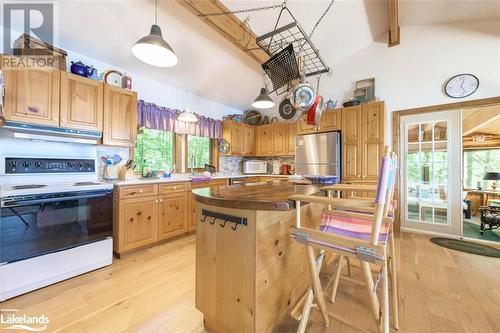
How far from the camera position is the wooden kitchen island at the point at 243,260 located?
1115mm

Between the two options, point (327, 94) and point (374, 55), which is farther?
point (327, 94)

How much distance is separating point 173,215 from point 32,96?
1910 mm

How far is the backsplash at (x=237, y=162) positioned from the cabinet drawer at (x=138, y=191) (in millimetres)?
1976

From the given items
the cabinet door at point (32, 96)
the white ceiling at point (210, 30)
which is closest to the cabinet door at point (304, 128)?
the white ceiling at point (210, 30)

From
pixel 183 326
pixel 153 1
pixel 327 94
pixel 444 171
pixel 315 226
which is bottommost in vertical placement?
pixel 183 326

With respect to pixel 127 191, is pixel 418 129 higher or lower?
higher

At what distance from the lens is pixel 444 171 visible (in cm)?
331

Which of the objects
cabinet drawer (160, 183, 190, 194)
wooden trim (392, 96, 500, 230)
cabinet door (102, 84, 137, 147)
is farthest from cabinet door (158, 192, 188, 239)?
wooden trim (392, 96, 500, 230)

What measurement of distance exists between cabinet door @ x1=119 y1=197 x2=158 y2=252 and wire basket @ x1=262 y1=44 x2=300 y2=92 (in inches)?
80.7

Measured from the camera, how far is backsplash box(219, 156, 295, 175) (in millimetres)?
4648

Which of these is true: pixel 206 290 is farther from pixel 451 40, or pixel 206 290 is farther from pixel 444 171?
pixel 451 40

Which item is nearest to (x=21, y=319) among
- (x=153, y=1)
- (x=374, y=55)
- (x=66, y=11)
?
(x=66, y=11)

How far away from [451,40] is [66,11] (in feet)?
16.5

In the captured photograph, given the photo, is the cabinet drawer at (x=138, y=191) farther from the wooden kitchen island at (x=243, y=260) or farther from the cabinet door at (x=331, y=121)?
the cabinet door at (x=331, y=121)
